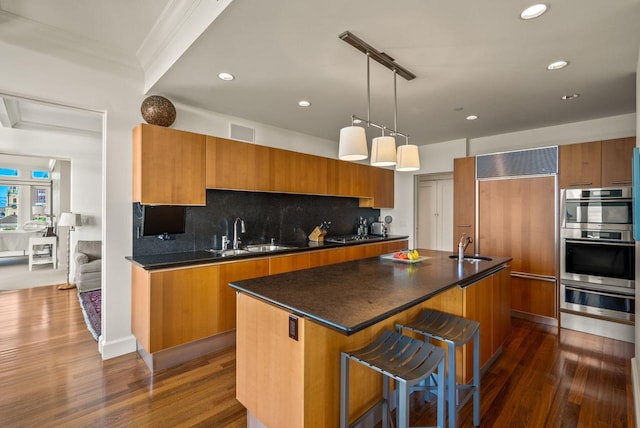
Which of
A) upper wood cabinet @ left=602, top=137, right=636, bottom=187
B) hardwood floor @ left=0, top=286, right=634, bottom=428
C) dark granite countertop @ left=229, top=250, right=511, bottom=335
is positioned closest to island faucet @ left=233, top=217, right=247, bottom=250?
hardwood floor @ left=0, top=286, right=634, bottom=428

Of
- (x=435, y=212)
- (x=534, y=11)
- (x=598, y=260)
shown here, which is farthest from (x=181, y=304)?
(x=435, y=212)

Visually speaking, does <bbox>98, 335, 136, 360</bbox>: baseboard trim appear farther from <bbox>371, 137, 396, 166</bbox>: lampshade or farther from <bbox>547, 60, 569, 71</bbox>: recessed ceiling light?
<bbox>547, 60, 569, 71</bbox>: recessed ceiling light

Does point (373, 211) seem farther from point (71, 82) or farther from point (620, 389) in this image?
point (71, 82)

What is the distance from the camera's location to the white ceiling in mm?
1799

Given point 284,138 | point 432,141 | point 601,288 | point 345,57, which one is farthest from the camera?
point 432,141

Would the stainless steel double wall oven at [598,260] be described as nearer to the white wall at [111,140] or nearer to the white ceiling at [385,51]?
the white ceiling at [385,51]

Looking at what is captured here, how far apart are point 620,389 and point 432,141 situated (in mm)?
3803

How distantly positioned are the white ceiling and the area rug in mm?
2663

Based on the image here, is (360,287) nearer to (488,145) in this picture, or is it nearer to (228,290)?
(228,290)

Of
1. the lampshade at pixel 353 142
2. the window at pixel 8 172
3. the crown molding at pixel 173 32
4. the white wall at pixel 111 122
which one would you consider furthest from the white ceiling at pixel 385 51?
the window at pixel 8 172

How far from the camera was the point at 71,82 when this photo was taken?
2.57 m

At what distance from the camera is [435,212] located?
18.5ft

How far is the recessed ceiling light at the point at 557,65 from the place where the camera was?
2396 mm

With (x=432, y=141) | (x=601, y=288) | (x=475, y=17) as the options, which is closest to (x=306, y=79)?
(x=475, y=17)
